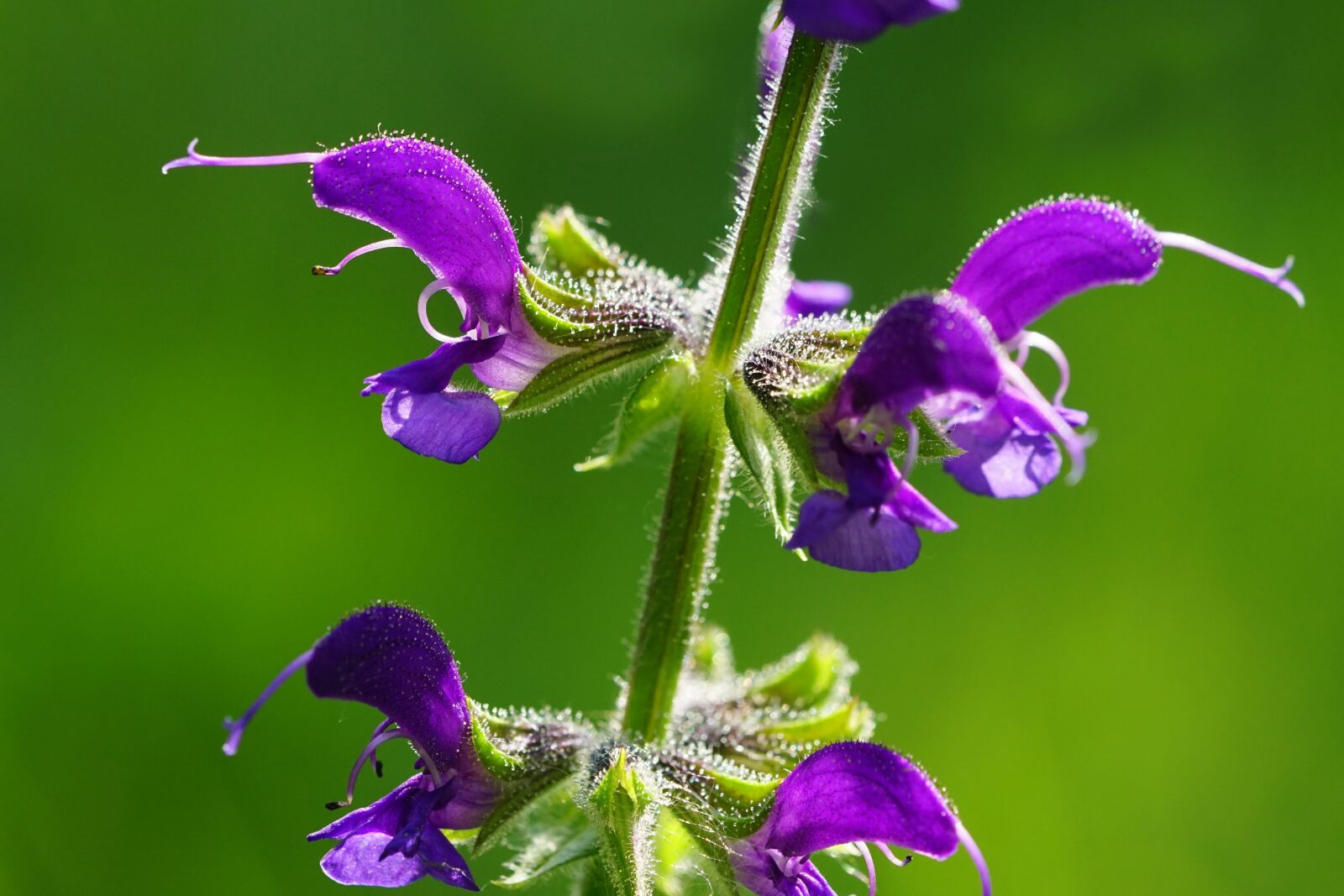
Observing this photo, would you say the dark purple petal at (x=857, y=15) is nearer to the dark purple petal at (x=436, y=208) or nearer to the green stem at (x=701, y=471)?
the green stem at (x=701, y=471)

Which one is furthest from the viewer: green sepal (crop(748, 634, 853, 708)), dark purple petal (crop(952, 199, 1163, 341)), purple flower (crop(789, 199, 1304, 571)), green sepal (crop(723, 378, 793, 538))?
green sepal (crop(748, 634, 853, 708))

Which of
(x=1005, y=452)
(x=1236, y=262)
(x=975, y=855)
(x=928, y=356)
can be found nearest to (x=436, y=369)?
(x=928, y=356)

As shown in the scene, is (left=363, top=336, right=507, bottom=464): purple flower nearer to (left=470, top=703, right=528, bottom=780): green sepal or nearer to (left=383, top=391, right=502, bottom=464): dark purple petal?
(left=383, top=391, right=502, bottom=464): dark purple petal

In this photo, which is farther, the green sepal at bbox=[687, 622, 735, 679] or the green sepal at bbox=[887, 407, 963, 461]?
the green sepal at bbox=[687, 622, 735, 679]

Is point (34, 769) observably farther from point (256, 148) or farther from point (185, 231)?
point (256, 148)

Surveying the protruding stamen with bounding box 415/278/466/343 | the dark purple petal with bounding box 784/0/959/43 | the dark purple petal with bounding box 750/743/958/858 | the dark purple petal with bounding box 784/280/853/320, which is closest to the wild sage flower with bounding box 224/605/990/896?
the dark purple petal with bounding box 750/743/958/858

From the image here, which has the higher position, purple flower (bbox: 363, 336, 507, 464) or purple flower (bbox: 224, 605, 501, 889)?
purple flower (bbox: 363, 336, 507, 464)
